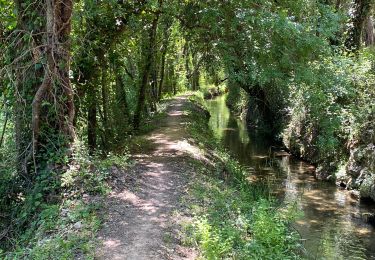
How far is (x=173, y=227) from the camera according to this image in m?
Result: 7.12

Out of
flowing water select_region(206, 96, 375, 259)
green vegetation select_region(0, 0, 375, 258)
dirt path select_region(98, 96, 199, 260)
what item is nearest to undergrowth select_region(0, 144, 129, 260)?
green vegetation select_region(0, 0, 375, 258)

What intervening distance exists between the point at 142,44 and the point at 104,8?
716cm

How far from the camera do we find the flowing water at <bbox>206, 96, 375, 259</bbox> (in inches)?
369

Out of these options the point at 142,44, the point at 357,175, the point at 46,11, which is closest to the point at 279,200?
the point at 357,175

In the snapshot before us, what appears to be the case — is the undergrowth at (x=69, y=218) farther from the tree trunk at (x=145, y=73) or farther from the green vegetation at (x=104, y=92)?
the tree trunk at (x=145, y=73)

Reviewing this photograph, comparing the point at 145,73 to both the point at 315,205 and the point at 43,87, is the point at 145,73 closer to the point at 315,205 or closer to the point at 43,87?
the point at 315,205

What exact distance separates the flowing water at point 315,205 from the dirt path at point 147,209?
3219 mm

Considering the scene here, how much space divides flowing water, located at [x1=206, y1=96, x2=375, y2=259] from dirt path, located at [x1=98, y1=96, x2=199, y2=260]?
10.6 feet

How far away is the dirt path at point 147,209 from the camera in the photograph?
6.27 meters

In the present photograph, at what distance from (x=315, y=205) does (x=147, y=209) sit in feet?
21.7

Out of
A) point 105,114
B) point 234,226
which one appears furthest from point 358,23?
point 234,226

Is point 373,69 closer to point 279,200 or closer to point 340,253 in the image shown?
point 279,200

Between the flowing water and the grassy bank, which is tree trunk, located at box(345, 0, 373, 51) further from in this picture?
the grassy bank

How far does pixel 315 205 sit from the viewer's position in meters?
12.5
